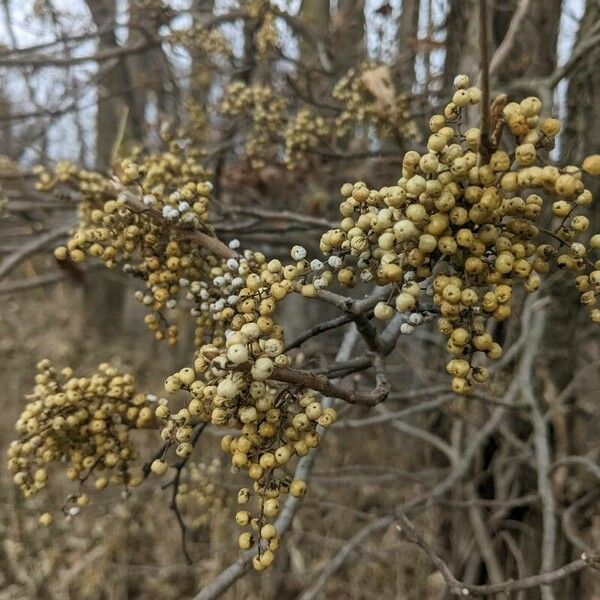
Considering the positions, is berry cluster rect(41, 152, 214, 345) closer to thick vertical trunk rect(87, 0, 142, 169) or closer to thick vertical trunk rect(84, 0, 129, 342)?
thick vertical trunk rect(87, 0, 142, 169)

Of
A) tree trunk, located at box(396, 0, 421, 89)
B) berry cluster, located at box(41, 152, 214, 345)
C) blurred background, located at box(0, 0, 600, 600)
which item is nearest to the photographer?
berry cluster, located at box(41, 152, 214, 345)

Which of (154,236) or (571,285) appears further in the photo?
(571,285)

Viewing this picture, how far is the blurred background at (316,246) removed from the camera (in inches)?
112

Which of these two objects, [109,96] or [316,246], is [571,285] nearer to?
[316,246]

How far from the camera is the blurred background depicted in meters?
2.85

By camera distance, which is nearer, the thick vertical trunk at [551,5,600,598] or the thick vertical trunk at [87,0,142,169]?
the thick vertical trunk at [551,5,600,598]

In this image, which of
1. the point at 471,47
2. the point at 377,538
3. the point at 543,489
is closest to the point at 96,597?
the point at 377,538

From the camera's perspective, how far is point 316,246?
3537 mm

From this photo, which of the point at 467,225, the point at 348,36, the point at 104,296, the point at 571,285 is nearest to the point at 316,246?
the point at 571,285

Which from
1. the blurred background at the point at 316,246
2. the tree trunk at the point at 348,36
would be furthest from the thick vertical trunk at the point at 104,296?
the tree trunk at the point at 348,36

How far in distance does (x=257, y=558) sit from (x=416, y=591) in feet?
9.89

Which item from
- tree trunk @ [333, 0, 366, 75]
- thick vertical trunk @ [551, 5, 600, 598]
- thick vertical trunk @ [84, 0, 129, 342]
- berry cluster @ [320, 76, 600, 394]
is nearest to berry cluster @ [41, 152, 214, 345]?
berry cluster @ [320, 76, 600, 394]

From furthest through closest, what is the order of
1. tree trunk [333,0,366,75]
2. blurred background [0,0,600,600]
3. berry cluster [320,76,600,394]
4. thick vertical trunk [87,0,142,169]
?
thick vertical trunk [87,0,142,169], tree trunk [333,0,366,75], blurred background [0,0,600,600], berry cluster [320,76,600,394]

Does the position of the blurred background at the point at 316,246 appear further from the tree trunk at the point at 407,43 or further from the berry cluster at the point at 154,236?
the berry cluster at the point at 154,236
